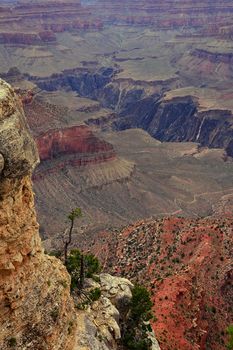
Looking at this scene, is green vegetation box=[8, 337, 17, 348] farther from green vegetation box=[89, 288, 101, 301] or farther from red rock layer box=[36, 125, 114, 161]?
red rock layer box=[36, 125, 114, 161]

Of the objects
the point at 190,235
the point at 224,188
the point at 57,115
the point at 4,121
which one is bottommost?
the point at 224,188

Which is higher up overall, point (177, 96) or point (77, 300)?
point (77, 300)

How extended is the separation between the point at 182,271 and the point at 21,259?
83.1 feet

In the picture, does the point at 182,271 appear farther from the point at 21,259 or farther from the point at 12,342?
the point at 12,342

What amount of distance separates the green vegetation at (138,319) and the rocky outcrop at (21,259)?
9.02 m

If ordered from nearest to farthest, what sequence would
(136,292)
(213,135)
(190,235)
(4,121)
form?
(4,121), (136,292), (190,235), (213,135)

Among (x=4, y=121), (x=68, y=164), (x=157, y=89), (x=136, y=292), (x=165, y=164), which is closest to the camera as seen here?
(x=4, y=121)

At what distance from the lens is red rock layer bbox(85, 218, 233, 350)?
4256 cm

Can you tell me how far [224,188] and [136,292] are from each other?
73.6m

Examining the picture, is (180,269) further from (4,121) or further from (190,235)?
(4,121)

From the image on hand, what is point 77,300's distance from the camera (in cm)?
3400

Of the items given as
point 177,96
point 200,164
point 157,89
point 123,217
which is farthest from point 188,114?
point 123,217

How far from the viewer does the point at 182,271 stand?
47.8 m

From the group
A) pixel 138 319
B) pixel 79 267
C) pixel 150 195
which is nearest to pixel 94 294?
pixel 79 267
